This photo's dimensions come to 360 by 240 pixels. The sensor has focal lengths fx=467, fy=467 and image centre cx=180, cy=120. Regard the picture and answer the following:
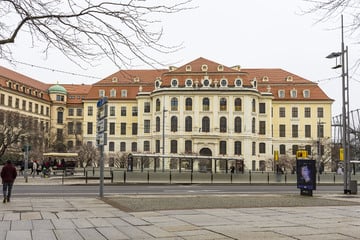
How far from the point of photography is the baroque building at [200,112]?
284ft

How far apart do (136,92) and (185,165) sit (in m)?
44.3

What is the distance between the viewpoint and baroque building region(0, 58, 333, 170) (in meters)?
86.6

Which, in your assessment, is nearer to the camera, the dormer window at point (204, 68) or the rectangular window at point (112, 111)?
the dormer window at point (204, 68)

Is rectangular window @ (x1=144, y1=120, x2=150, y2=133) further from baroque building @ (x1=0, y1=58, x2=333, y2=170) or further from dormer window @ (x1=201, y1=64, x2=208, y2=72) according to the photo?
dormer window @ (x1=201, y1=64, x2=208, y2=72)

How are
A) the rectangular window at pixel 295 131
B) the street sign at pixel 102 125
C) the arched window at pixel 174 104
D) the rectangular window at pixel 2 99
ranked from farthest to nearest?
the rectangular window at pixel 295 131 → the rectangular window at pixel 2 99 → the arched window at pixel 174 104 → the street sign at pixel 102 125

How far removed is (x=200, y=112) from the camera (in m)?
87.5

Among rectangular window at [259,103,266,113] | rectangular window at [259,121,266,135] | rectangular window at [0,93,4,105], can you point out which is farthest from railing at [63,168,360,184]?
rectangular window at [0,93,4,105]

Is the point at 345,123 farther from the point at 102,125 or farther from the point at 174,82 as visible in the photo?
the point at 174,82

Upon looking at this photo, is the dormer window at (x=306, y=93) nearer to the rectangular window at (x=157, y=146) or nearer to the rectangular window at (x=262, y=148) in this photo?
the rectangular window at (x=262, y=148)

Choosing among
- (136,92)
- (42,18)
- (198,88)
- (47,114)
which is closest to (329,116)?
A: (198,88)

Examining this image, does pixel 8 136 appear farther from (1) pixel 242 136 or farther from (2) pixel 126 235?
(2) pixel 126 235

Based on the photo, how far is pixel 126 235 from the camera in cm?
1032

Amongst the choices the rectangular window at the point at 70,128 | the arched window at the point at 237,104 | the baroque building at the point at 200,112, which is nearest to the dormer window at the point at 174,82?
the baroque building at the point at 200,112

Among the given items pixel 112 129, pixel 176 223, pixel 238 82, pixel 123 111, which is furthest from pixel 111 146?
pixel 176 223
